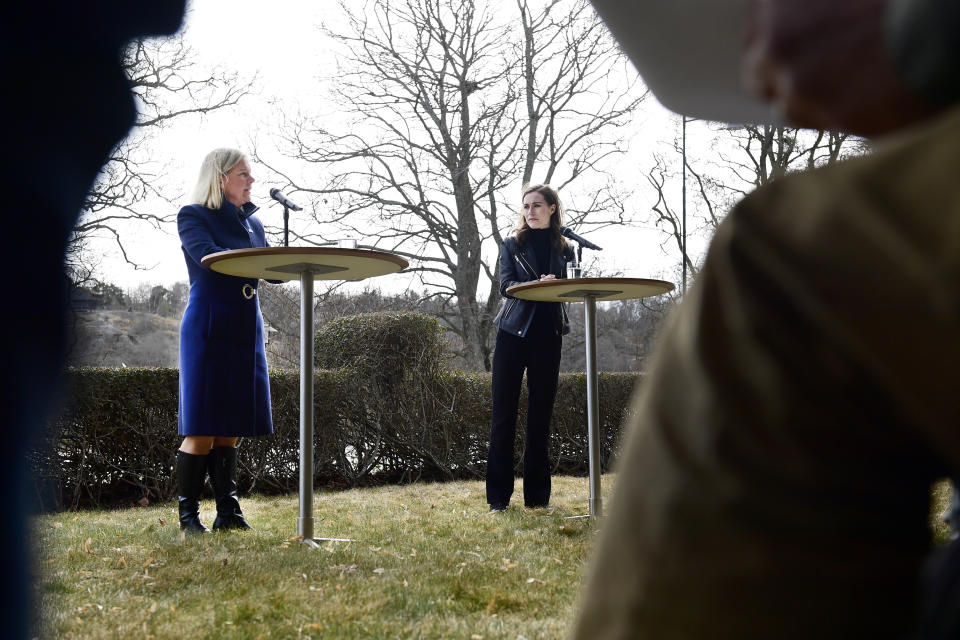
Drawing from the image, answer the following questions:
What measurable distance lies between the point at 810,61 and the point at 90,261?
31.3ft

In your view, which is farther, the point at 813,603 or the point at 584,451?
the point at 584,451

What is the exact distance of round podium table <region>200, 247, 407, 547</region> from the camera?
2.87 metres

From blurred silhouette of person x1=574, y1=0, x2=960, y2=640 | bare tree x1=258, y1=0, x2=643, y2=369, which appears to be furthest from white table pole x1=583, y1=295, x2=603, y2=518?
bare tree x1=258, y1=0, x2=643, y2=369

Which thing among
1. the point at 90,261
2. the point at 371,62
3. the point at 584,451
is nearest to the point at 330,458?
the point at 584,451

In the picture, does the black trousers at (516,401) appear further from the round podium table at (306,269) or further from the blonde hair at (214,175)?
the blonde hair at (214,175)

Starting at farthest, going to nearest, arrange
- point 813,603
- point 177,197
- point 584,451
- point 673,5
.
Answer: point 177,197 < point 584,451 < point 673,5 < point 813,603

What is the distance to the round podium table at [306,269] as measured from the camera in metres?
2.87

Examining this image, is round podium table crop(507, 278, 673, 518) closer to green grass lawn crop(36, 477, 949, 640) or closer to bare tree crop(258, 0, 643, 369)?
green grass lawn crop(36, 477, 949, 640)

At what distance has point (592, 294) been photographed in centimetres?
397

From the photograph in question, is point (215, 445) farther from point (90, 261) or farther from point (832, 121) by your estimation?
point (90, 261)

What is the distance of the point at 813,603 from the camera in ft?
1.36

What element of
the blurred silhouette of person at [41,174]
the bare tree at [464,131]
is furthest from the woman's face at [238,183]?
the bare tree at [464,131]

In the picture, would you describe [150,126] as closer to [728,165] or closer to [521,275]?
[521,275]

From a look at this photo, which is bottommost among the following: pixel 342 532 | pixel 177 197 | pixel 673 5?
pixel 342 532
